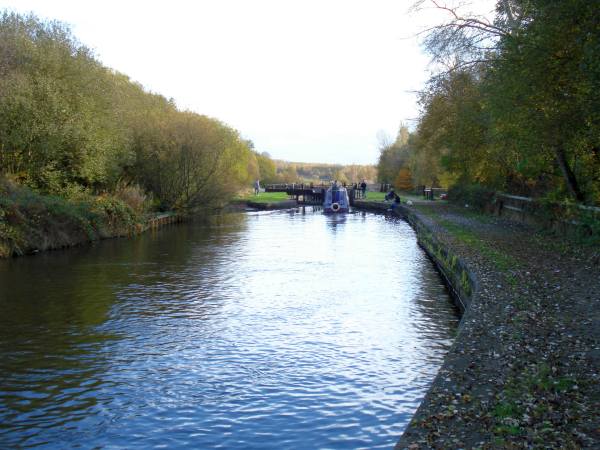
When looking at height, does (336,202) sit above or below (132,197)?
below

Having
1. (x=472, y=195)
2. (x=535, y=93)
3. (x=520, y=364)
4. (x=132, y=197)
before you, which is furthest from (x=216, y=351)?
(x=472, y=195)

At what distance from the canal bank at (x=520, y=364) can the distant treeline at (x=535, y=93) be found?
4.15 metres

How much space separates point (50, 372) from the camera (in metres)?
9.69

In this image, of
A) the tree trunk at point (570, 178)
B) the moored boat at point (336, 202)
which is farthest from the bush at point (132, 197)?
the moored boat at point (336, 202)

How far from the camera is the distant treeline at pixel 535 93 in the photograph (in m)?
14.7

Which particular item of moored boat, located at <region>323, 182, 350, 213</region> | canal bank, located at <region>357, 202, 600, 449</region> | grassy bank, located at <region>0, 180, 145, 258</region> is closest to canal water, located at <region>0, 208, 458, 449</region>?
canal bank, located at <region>357, 202, 600, 449</region>

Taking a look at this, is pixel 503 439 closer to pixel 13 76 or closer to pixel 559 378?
pixel 559 378

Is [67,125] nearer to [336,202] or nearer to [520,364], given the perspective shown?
[520,364]

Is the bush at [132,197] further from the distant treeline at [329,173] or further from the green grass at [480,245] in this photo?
the distant treeline at [329,173]

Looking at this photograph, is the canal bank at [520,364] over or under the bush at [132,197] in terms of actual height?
Answer: under

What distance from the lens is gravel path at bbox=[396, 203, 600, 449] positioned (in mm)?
5484

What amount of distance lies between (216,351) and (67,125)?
766 inches

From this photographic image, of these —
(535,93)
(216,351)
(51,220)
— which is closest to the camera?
(216,351)

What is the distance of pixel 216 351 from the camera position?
1074cm
